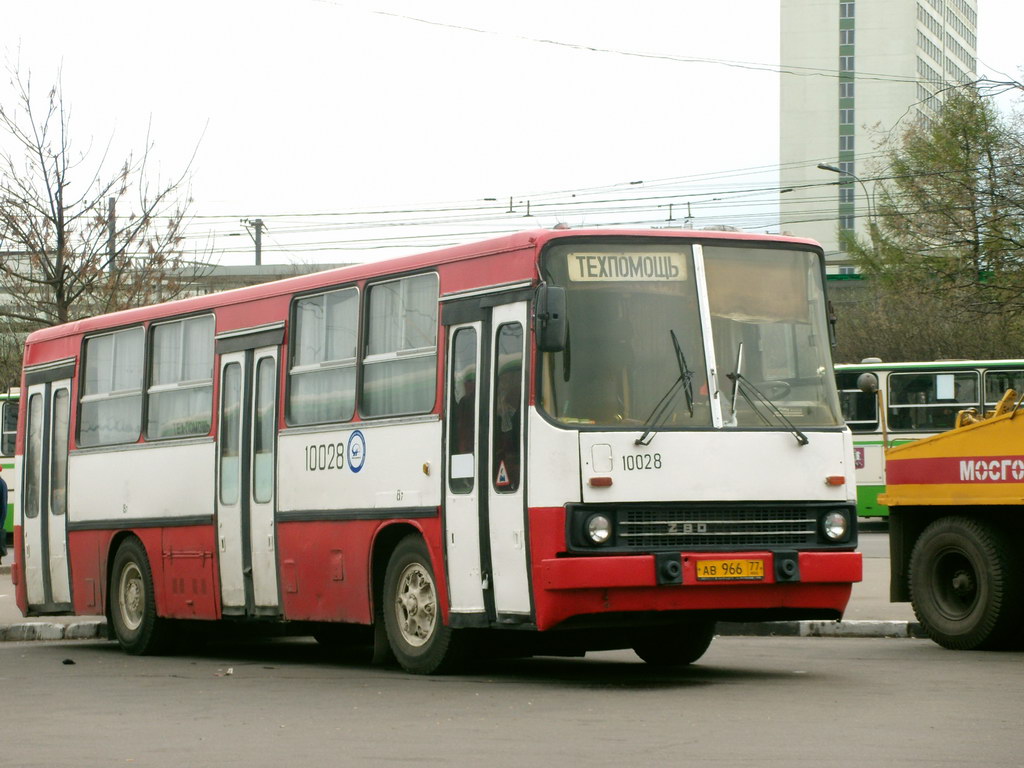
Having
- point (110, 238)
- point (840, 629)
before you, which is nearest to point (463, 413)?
point (840, 629)

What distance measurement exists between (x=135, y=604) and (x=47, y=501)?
6.25 ft

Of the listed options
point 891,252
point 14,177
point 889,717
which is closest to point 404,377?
point 889,717

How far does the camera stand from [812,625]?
15906 mm

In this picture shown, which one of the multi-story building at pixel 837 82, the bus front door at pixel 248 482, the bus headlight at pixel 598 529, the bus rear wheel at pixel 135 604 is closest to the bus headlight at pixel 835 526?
the bus headlight at pixel 598 529

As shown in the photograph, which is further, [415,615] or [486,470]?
[415,615]

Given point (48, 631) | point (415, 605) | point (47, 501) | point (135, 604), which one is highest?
point (47, 501)

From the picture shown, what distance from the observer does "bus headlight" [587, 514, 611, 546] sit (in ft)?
36.4

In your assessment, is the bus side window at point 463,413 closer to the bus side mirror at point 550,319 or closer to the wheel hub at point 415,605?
the wheel hub at point 415,605

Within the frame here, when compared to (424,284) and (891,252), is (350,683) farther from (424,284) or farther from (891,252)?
(891,252)

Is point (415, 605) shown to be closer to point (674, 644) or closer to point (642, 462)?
point (674, 644)

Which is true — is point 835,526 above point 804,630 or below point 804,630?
above

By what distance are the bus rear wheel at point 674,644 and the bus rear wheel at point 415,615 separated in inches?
58.4

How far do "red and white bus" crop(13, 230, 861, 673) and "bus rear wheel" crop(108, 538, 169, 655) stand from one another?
118 cm

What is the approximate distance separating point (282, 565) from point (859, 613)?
5.86 metres
